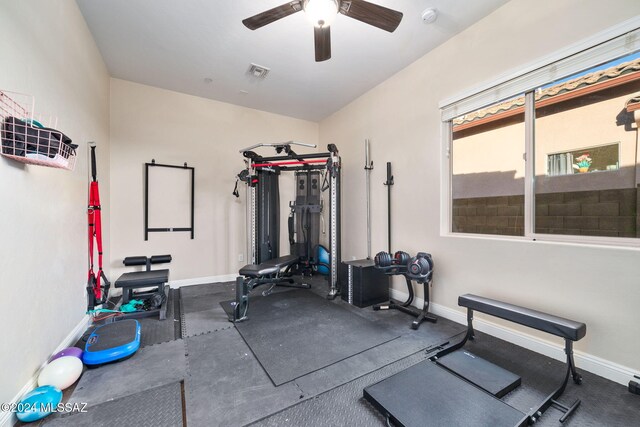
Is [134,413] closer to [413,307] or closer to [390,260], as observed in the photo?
[390,260]

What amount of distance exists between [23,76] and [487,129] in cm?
376

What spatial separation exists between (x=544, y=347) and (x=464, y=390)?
40.1 inches

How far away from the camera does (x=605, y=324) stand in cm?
178

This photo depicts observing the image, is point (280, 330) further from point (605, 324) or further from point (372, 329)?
point (605, 324)

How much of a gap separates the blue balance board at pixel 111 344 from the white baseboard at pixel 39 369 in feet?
0.62

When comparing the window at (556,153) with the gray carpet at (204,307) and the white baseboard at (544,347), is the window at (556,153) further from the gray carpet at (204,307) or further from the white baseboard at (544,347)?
the gray carpet at (204,307)

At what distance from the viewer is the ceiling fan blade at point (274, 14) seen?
177cm

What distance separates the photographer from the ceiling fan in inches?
Result: 67.8

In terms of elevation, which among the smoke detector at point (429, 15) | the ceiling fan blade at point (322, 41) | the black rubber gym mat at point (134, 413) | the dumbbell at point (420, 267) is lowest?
the black rubber gym mat at point (134, 413)

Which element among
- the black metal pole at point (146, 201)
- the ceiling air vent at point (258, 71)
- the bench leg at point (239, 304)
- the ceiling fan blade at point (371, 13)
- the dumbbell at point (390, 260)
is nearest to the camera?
the ceiling fan blade at point (371, 13)

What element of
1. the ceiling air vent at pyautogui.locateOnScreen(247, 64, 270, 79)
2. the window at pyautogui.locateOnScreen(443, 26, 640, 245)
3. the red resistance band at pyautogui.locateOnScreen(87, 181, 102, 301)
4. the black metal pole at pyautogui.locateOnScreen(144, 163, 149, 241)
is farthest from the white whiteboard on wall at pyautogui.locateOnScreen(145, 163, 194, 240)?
the window at pyautogui.locateOnScreen(443, 26, 640, 245)

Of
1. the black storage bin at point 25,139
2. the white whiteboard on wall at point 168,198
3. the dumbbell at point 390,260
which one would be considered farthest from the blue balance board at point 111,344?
the dumbbell at point 390,260

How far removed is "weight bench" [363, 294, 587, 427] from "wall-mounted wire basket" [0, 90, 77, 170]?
231 cm

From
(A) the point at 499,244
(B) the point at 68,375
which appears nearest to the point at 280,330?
(B) the point at 68,375
